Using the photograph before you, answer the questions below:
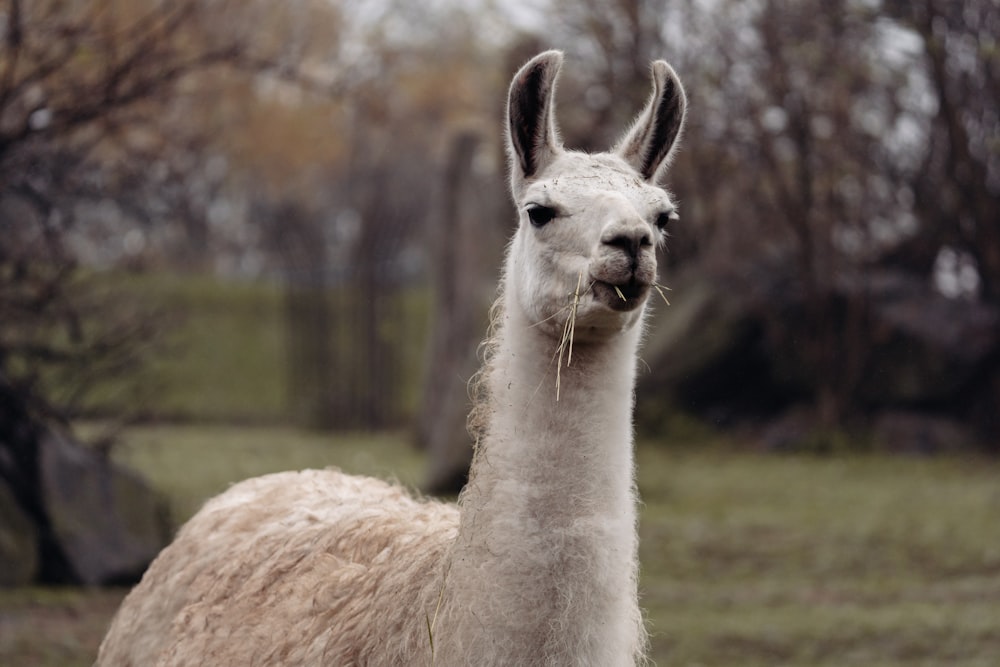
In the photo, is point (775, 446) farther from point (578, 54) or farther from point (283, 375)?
point (283, 375)

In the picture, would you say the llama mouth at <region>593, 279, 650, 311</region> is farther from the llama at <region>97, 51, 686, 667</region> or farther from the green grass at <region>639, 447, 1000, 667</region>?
the green grass at <region>639, 447, 1000, 667</region>

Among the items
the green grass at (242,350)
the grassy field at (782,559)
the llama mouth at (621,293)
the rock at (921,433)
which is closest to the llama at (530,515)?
the llama mouth at (621,293)

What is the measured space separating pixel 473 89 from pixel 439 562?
2556 cm

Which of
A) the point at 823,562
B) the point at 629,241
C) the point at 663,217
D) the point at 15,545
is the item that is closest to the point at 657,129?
the point at 663,217

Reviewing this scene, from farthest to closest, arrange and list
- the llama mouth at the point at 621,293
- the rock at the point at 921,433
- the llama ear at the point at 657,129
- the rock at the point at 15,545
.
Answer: the rock at the point at 921,433 < the rock at the point at 15,545 < the llama ear at the point at 657,129 < the llama mouth at the point at 621,293

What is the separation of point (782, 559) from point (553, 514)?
21.1 ft

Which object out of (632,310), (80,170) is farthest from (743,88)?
(632,310)

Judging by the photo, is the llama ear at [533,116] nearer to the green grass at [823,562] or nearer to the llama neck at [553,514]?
the llama neck at [553,514]

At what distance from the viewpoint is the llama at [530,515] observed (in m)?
3.12

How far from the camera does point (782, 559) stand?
9195mm

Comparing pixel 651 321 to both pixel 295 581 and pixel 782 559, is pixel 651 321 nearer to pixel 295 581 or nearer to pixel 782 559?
pixel 782 559

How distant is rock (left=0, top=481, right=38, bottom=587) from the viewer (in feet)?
25.2

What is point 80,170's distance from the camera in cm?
870

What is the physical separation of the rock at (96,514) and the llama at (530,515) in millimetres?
4185
